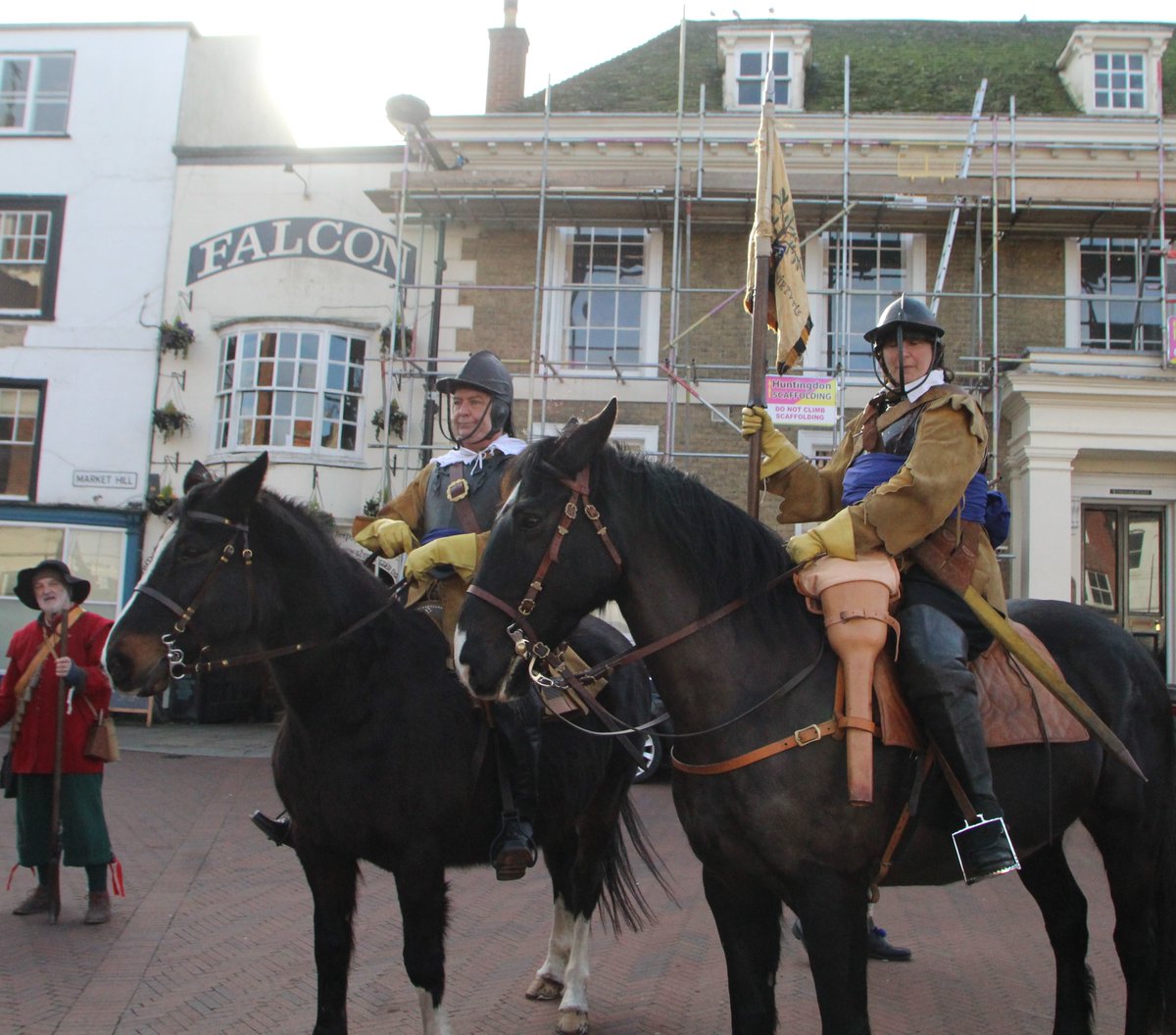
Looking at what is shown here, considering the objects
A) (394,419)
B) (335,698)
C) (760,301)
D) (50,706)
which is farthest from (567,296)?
(335,698)

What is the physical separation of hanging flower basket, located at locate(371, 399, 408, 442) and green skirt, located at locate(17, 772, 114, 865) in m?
A: 9.65

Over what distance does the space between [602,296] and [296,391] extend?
16.1 feet

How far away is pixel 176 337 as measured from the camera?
55.2 feet

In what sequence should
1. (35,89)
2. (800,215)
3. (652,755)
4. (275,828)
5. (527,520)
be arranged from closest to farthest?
(527,520)
(275,828)
(652,755)
(800,215)
(35,89)

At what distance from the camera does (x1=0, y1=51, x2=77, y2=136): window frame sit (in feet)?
59.5

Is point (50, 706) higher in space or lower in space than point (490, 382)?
lower

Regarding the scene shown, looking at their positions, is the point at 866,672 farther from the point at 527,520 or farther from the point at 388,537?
the point at 388,537

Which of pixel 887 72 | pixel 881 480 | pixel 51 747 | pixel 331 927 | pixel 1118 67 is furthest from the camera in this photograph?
pixel 887 72

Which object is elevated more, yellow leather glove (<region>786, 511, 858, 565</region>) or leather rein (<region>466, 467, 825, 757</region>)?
yellow leather glove (<region>786, 511, 858, 565</region>)

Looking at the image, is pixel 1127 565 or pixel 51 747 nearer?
pixel 51 747

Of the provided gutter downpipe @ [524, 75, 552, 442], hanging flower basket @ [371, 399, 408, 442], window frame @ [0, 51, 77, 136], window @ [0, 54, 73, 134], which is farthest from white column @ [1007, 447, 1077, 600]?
window @ [0, 54, 73, 134]

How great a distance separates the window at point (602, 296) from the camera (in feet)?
52.3

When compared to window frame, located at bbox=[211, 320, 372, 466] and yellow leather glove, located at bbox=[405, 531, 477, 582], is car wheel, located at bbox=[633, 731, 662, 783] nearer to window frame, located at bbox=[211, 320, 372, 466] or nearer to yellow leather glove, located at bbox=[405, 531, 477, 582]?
yellow leather glove, located at bbox=[405, 531, 477, 582]

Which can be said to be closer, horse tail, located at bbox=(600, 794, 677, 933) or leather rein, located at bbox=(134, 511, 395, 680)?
leather rein, located at bbox=(134, 511, 395, 680)
